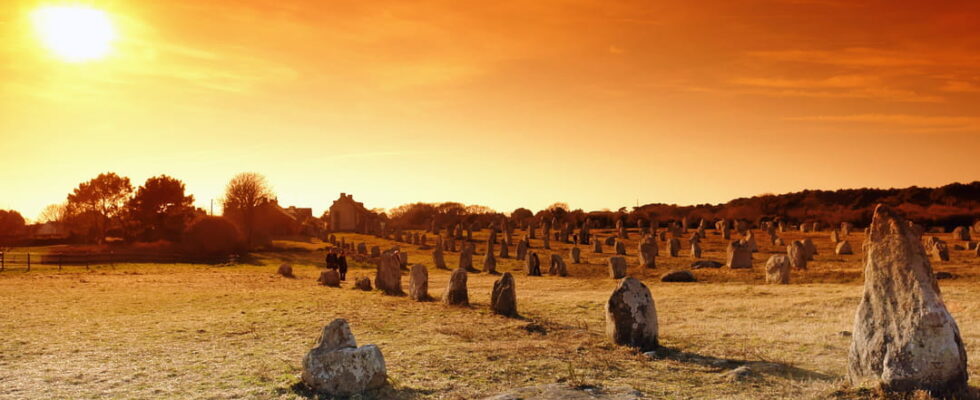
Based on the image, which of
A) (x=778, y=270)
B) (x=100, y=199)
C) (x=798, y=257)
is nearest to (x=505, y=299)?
(x=778, y=270)

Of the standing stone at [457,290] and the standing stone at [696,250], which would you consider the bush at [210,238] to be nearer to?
the standing stone at [696,250]

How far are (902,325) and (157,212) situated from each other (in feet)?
207

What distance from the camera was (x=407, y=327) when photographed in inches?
739

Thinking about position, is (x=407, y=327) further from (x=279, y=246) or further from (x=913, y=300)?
(x=279, y=246)

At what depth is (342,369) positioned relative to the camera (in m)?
Answer: 11.6

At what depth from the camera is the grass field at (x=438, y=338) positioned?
40.0ft

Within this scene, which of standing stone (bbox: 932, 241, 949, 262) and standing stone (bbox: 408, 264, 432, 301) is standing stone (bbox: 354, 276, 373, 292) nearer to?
standing stone (bbox: 408, 264, 432, 301)

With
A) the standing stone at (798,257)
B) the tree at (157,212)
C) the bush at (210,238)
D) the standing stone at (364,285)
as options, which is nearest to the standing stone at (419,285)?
the standing stone at (364,285)

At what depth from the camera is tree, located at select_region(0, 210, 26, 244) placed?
8884 centimetres

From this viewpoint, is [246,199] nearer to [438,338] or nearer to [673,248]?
[673,248]

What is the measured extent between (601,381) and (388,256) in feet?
59.2

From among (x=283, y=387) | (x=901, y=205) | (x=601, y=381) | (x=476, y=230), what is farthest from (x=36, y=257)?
(x=901, y=205)

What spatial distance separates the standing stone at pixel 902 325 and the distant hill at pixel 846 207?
6817 cm

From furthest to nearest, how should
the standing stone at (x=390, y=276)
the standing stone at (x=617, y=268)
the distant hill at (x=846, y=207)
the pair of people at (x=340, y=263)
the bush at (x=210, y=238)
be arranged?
the distant hill at (x=846, y=207) → the bush at (x=210, y=238) → the pair of people at (x=340, y=263) → the standing stone at (x=617, y=268) → the standing stone at (x=390, y=276)
